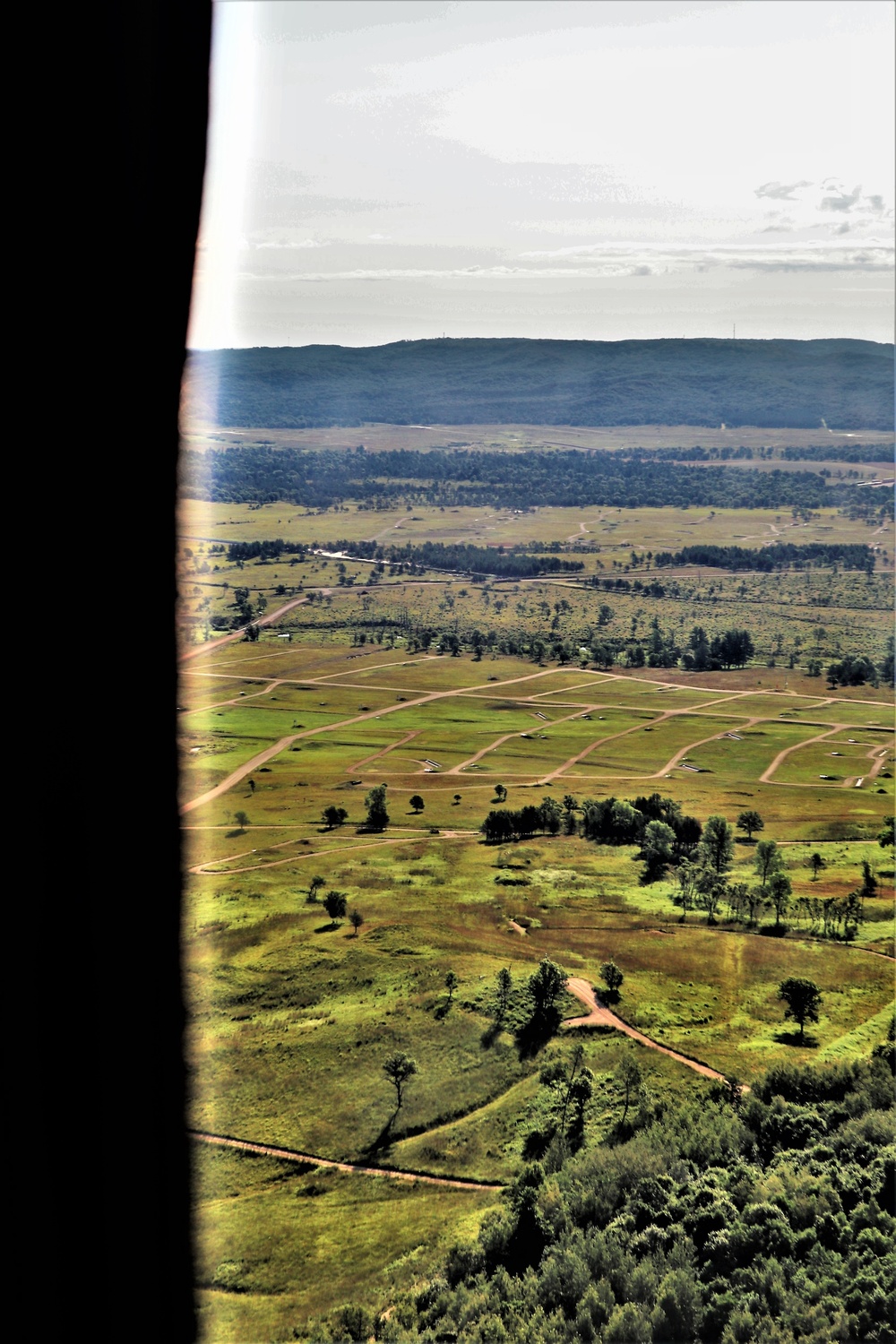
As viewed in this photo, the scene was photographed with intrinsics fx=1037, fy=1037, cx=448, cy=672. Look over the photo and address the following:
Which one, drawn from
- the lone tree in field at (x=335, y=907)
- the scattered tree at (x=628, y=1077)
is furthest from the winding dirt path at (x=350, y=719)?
the scattered tree at (x=628, y=1077)

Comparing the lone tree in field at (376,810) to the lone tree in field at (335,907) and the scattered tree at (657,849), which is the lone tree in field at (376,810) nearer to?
the scattered tree at (657,849)

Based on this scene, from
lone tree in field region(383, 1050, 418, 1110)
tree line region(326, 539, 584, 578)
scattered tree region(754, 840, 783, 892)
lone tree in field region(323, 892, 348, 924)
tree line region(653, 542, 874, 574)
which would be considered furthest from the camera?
tree line region(653, 542, 874, 574)

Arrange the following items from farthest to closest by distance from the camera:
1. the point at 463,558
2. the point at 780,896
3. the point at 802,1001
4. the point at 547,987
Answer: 1. the point at 463,558
2. the point at 780,896
3. the point at 547,987
4. the point at 802,1001

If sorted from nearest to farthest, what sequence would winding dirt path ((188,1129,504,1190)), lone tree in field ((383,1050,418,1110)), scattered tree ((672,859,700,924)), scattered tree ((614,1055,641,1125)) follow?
winding dirt path ((188,1129,504,1190))
scattered tree ((614,1055,641,1125))
lone tree in field ((383,1050,418,1110))
scattered tree ((672,859,700,924))

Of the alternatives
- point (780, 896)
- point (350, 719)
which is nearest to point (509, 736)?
point (350, 719)

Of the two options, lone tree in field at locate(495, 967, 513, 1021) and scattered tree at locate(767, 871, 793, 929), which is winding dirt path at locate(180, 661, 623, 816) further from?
scattered tree at locate(767, 871, 793, 929)

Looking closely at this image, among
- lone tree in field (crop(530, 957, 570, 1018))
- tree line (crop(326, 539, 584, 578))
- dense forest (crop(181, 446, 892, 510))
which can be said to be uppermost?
dense forest (crop(181, 446, 892, 510))

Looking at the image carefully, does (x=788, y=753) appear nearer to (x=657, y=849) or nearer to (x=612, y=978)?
(x=657, y=849)

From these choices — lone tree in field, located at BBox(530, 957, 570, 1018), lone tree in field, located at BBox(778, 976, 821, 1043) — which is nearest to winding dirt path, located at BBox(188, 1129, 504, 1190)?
lone tree in field, located at BBox(530, 957, 570, 1018)
